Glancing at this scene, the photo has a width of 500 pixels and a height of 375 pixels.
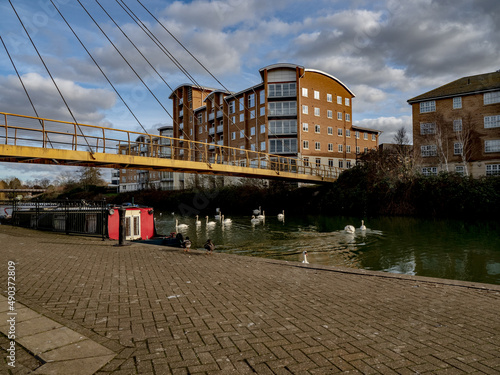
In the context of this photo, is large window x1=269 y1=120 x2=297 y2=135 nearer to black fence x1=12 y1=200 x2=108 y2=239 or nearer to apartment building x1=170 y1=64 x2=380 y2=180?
apartment building x1=170 y1=64 x2=380 y2=180

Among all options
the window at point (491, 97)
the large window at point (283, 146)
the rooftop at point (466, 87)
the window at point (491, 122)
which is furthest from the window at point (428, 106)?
the large window at point (283, 146)

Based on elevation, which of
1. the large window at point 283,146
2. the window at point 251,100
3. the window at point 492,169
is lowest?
the window at point 492,169

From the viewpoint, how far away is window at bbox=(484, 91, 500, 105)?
37312 mm

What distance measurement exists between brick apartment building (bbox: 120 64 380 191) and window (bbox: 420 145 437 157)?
51.4ft

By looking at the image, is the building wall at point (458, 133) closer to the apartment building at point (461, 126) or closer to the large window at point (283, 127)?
the apartment building at point (461, 126)

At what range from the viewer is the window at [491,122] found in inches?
1465

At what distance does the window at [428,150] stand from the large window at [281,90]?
20.9 meters

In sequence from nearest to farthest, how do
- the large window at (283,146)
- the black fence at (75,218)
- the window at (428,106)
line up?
1. the black fence at (75,218)
2. the window at (428,106)
3. the large window at (283,146)

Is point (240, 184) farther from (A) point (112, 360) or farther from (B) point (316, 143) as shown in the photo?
(A) point (112, 360)

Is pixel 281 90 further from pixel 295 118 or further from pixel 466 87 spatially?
pixel 466 87

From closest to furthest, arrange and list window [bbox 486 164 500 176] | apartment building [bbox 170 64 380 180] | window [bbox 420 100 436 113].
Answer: window [bbox 486 164 500 176] → window [bbox 420 100 436 113] → apartment building [bbox 170 64 380 180]

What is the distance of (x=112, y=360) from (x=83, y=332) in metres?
0.92

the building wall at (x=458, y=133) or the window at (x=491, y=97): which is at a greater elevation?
the window at (x=491, y=97)

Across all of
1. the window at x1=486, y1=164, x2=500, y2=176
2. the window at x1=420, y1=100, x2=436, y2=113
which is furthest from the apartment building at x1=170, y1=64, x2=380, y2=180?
the window at x1=486, y1=164, x2=500, y2=176
